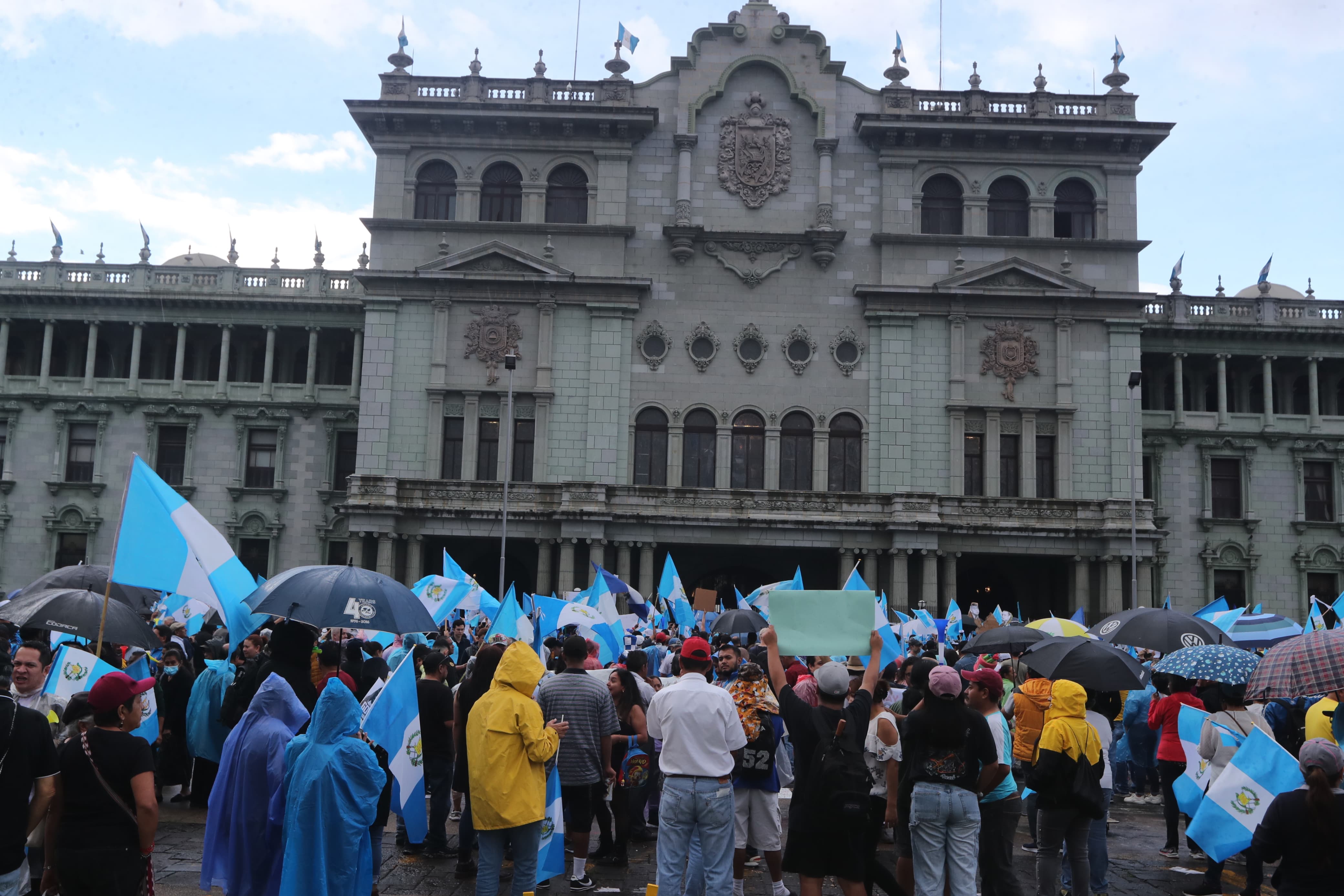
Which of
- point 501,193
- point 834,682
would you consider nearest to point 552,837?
point 834,682

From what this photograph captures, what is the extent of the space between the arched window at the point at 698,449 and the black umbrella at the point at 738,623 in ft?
60.8

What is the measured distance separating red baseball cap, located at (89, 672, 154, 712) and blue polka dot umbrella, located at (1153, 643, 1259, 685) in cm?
897

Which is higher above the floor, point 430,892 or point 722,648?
point 722,648

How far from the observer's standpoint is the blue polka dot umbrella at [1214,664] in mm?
10781

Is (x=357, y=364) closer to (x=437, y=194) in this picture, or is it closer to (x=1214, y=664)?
(x=437, y=194)

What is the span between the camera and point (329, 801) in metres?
7.61

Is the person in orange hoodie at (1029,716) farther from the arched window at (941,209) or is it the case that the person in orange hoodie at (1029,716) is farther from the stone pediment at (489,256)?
the arched window at (941,209)

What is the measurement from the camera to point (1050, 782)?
9656 millimetres

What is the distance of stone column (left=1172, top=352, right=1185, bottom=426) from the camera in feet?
139

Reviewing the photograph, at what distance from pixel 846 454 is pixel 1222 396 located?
49.1 feet

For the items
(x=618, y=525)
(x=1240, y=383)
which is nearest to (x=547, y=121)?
(x=618, y=525)

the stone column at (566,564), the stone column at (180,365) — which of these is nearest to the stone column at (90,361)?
the stone column at (180,365)

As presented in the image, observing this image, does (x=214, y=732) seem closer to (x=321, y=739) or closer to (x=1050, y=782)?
(x=321, y=739)

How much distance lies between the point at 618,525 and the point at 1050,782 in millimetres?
28857
